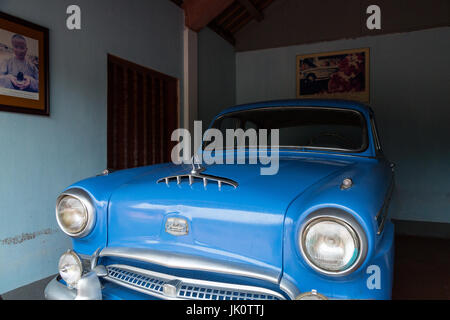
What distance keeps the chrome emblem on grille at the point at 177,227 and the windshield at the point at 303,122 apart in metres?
1.10

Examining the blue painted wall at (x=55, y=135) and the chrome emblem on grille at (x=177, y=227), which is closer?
the chrome emblem on grille at (x=177, y=227)

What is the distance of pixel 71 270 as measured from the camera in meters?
1.27

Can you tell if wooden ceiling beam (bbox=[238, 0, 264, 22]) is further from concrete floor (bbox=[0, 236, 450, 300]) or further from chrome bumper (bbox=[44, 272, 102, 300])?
chrome bumper (bbox=[44, 272, 102, 300])

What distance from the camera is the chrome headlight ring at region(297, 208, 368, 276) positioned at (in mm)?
963

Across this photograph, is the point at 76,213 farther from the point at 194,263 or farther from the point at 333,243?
the point at 333,243

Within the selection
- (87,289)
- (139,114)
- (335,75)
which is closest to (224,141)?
(87,289)

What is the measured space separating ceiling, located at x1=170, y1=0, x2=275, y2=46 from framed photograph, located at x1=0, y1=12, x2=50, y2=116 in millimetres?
2265

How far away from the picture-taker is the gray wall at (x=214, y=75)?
512 centimetres

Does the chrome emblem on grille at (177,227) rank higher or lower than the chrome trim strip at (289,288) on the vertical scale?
higher

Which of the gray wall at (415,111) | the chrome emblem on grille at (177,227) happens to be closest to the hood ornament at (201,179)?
the chrome emblem on grille at (177,227)

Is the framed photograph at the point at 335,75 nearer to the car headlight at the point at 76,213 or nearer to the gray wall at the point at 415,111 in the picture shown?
the gray wall at the point at 415,111

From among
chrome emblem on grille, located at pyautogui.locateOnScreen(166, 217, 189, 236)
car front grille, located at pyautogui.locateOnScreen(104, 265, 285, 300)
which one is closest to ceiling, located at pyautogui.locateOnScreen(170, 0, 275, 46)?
chrome emblem on grille, located at pyautogui.locateOnScreen(166, 217, 189, 236)

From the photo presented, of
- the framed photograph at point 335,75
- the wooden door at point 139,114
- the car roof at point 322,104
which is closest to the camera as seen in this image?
the car roof at point 322,104

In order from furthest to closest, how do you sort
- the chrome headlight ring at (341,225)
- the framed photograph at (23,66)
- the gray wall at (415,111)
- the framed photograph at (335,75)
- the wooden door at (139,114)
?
1. the framed photograph at (335,75)
2. the gray wall at (415,111)
3. the wooden door at (139,114)
4. the framed photograph at (23,66)
5. the chrome headlight ring at (341,225)
